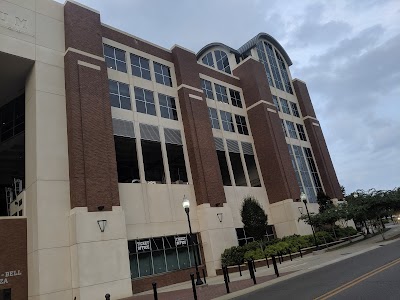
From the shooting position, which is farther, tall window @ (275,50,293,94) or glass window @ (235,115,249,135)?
tall window @ (275,50,293,94)

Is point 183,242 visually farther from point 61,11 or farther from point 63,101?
point 61,11

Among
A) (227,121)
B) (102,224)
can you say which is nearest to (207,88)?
(227,121)

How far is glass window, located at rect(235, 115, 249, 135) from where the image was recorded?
35.7 m

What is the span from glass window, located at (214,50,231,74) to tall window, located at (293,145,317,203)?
12.5 m

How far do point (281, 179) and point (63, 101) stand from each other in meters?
21.2

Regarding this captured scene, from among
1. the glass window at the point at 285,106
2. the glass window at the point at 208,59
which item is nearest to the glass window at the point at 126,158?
the glass window at the point at 208,59

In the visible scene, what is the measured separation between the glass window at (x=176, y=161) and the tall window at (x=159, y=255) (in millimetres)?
6502

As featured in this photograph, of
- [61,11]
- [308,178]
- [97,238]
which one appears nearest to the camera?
[97,238]

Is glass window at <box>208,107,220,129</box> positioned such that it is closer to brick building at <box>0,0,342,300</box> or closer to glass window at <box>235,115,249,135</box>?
brick building at <box>0,0,342,300</box>


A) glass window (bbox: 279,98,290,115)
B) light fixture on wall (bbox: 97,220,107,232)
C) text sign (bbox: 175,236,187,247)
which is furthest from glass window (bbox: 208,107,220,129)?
light fixture on wall (bbox: 97,220,107,232)

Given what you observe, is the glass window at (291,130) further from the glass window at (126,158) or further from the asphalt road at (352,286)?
the asphalt road at (352,286)

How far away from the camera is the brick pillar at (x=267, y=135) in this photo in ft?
111

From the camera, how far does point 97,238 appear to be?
19.1 m

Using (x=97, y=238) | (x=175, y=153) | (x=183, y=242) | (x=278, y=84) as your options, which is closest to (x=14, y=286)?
(x=97, y=238)
